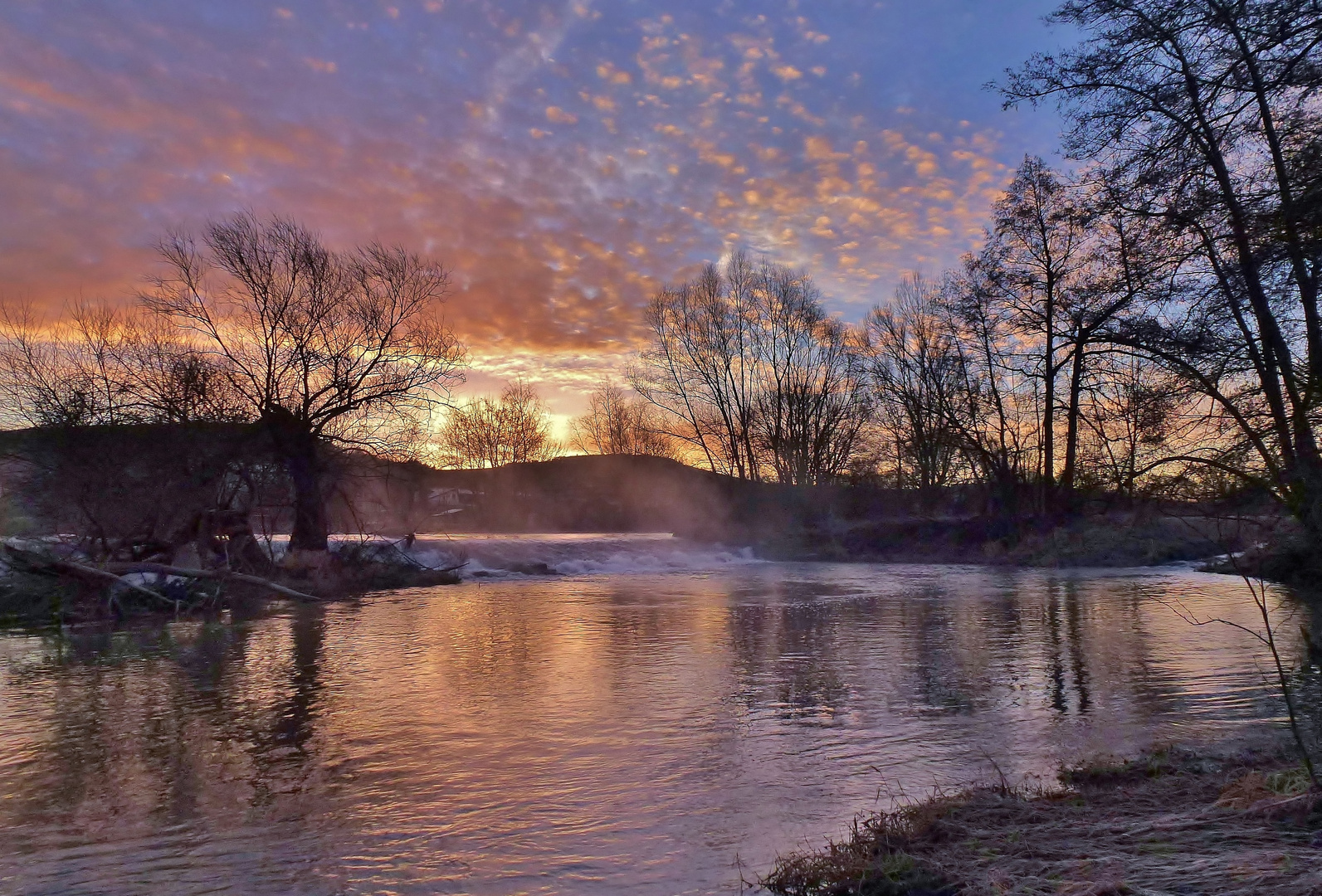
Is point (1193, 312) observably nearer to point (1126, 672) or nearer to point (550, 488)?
point (1126, 672)

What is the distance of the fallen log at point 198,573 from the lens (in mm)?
16266

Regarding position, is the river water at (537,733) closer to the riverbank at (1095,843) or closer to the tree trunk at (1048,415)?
the riverbank at (1095,843)

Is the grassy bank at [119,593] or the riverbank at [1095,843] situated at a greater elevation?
the grassy bank at [119,593]

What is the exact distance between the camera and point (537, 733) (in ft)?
23.8

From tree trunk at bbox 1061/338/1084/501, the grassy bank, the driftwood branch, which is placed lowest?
the grassy bank

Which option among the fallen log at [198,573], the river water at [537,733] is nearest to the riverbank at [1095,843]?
the river water at [537,733]

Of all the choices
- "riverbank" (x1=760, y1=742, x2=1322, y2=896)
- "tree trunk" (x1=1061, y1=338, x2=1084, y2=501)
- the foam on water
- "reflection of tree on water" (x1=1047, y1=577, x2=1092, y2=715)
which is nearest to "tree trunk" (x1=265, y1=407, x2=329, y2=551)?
the foam on water

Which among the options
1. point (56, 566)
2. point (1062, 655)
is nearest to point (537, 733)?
point (1062, 655)

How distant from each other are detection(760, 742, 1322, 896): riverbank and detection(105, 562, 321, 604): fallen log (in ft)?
50.9

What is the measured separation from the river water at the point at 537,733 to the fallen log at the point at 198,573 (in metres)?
1.74

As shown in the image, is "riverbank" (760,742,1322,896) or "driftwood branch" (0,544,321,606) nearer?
"riverbank" (760,742,1322,896)

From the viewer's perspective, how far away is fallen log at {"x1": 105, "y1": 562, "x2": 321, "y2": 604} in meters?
16.3

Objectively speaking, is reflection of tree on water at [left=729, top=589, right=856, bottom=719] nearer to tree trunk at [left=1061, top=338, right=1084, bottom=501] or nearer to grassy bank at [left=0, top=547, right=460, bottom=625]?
tree trunk at [left=1061, top=338, right=1084, bottom=501]

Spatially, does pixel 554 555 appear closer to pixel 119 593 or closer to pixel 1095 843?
pixel 119 593
